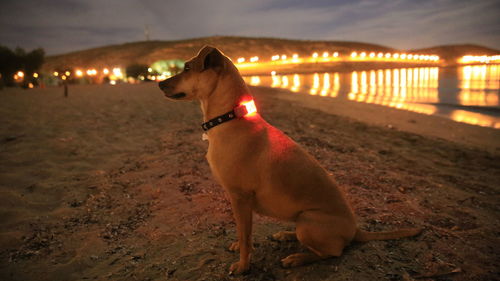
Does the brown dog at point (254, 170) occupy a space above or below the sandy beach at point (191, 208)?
above

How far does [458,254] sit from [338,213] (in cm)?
130

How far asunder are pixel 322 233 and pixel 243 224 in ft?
2.37

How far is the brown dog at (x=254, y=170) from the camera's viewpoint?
2.41m

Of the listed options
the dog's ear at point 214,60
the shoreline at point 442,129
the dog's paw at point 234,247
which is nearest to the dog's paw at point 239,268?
the dog's paw at point 234,247

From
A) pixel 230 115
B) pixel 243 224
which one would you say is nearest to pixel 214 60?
pixel 230 115

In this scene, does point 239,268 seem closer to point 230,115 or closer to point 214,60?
point 230,115

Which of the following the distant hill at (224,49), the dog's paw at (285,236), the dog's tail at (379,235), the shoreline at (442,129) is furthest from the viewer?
the distant hill at (224,49)

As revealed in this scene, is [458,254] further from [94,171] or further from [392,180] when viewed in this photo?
[94,171]

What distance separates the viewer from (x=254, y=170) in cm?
240

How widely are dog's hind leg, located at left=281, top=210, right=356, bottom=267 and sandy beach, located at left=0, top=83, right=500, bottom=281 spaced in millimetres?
100

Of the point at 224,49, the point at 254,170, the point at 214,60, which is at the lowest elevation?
the point at 254,170

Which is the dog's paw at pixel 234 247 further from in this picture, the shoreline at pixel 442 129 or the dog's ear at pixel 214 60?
the shoreline at pixel 442 129

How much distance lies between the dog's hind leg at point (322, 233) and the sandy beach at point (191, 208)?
0.10 m

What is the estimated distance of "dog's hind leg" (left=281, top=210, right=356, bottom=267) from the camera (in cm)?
243
